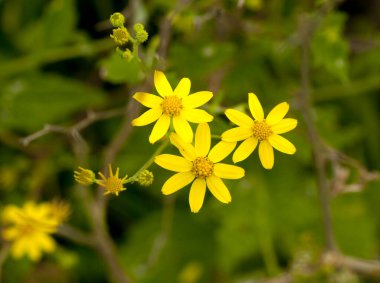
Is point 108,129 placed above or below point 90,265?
above

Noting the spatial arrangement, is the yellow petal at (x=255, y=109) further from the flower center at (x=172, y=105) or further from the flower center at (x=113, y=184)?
the flower center at (x=113, y=184)

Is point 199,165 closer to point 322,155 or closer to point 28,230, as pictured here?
Answer: point 322,155

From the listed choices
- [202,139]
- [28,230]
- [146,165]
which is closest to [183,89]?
[202,139]

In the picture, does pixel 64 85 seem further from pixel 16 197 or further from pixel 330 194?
pixel 330 194

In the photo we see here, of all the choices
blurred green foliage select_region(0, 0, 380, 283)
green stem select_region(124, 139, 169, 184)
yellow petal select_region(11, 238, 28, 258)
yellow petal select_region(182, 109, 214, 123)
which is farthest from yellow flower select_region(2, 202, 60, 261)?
yellow petal select_region(182, 109, 214, 123)

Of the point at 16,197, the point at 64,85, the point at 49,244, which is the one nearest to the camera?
the point at 49,244

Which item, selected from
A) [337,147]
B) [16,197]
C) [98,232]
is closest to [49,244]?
[98,232]
